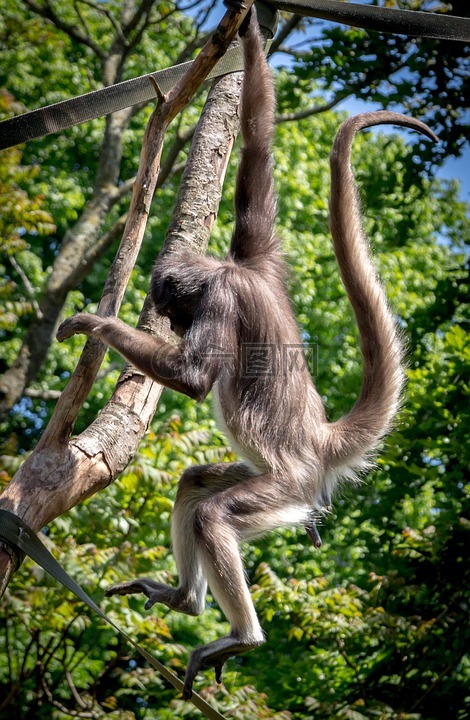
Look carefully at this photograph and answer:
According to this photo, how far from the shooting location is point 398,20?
369cm

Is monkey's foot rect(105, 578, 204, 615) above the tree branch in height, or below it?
below

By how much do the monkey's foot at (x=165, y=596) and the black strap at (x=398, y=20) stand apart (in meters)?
3.10

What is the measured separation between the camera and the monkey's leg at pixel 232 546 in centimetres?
367

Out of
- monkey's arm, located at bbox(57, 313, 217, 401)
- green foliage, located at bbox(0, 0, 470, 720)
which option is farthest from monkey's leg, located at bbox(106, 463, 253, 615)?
green foliage, located at bbox(0, 0, 470, 720)

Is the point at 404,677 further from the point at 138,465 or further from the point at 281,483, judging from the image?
the point at 281,483

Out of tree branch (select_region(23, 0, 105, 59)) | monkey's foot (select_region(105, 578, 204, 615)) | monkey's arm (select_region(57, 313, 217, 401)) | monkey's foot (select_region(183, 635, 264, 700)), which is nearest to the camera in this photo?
monkey's foot (select_region(183, 635, 264, 700))

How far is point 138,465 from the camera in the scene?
23.7 ft

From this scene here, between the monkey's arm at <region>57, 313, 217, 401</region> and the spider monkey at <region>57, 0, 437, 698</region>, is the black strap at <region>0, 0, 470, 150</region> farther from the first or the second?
the monkey's arm at <region>57, 313, 217, 401</region>

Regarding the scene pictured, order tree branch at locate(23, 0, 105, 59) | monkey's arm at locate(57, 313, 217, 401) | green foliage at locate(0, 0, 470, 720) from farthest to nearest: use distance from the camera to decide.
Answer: tree branch at locate(23, 0, 105, 59) < green foliage at locate(0, 0, 470, 720) < monkey's arm at locate(57, 313, 217, 401)

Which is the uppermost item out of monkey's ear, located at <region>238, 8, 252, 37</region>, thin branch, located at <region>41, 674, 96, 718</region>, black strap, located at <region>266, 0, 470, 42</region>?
monkey's ear, located at <region>238, 8, 252, 37</region>

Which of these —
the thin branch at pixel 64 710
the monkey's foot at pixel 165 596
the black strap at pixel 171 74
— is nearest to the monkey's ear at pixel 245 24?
the black strap at pixel 171 74

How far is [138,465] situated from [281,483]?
11.2 feet

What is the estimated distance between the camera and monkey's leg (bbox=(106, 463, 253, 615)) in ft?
13.6

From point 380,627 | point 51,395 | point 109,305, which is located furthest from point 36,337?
point 109,305
